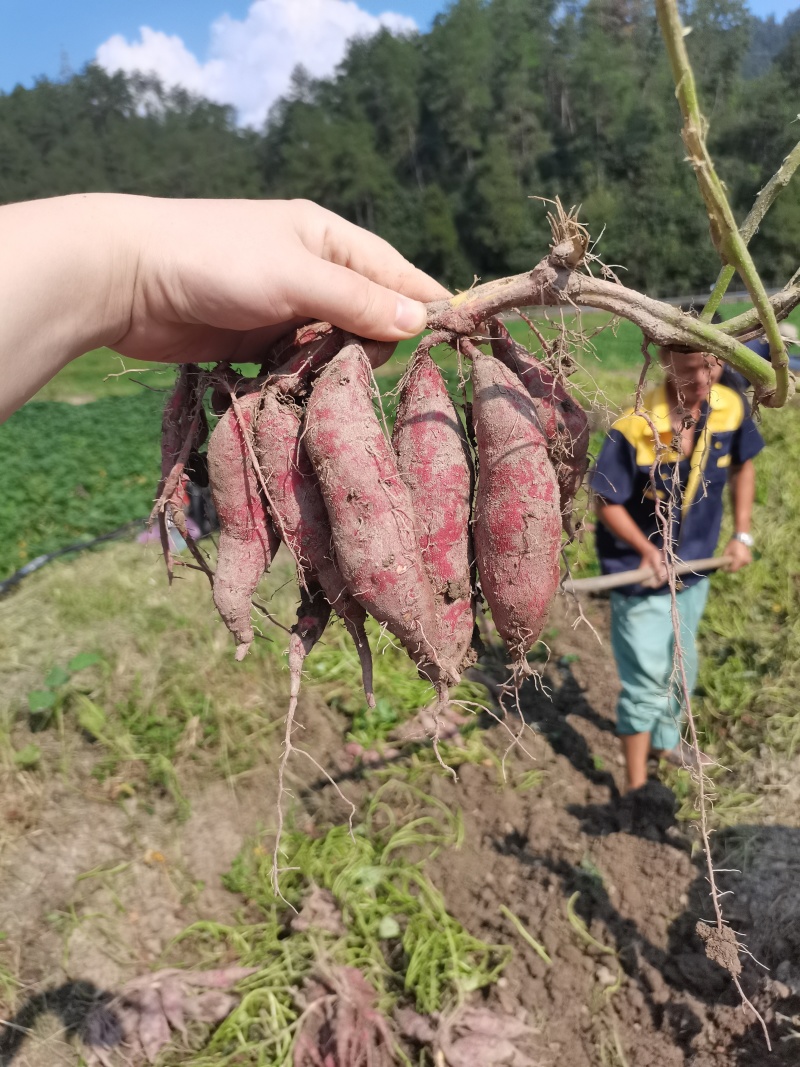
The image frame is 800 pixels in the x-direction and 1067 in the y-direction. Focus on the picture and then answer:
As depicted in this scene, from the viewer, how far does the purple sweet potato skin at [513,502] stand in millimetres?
1703

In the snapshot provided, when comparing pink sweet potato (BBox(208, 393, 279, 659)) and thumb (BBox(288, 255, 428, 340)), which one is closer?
thumb (BBox(288, 255, 428, 340))

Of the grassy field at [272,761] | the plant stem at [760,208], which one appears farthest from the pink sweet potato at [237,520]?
the plant stem at [760,208]

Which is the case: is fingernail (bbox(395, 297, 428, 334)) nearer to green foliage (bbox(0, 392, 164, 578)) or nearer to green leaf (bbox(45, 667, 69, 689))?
green leaf (bbox(45, 667, 69, 689))

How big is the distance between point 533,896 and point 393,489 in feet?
8.10

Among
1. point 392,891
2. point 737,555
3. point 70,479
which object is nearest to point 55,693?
point 392,891

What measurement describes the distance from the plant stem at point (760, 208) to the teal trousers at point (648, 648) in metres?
2.28

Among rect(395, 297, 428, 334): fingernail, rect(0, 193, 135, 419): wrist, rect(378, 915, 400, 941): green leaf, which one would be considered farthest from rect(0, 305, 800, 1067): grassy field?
rect(0, 193, 135, 419): wrist

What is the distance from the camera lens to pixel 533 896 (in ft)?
10.6

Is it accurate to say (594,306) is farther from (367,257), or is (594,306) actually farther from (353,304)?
(367,257)

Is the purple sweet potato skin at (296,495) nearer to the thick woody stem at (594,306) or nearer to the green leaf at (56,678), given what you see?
the thick woody stem at (594,306)

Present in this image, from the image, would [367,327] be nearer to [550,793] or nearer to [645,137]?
[550,793]

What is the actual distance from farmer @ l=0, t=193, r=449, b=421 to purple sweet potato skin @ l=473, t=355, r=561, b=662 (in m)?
0.30

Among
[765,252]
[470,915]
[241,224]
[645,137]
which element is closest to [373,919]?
[470,915]

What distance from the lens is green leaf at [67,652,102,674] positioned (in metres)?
4.05
